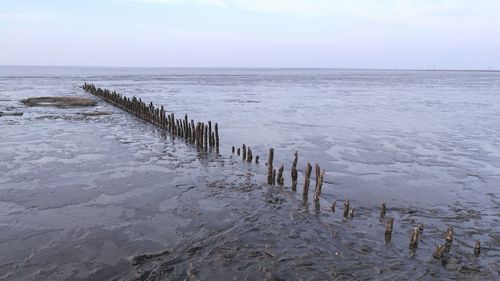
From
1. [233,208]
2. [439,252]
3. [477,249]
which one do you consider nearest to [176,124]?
[233,208]

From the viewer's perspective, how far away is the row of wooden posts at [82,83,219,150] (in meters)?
22.1

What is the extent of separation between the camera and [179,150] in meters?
21.7

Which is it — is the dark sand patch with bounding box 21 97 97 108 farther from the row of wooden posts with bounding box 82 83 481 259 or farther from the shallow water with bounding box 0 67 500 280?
the shallow water with bounding box 0 67 500 280

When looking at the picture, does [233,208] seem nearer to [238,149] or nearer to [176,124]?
[238,149]

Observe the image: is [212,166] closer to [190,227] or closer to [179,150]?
[179,150]

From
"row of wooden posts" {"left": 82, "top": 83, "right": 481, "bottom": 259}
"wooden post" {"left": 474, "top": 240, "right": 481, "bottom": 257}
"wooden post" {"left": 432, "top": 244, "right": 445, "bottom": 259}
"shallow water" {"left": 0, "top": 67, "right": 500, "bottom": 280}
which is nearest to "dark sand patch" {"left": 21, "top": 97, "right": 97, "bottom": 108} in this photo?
"row of wooden posts" {"left": 82, "top": 83, "right": 481, "bottom": 259}

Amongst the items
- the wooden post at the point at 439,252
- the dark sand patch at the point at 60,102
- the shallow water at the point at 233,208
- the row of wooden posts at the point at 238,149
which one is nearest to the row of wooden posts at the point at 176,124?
the row of wooden posts at the point at 238,149

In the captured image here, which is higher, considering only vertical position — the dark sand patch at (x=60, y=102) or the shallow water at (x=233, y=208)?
→ the dark sand patch at (x=60, y=102)

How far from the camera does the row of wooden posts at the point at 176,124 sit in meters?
22.1

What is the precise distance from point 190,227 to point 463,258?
23.9 feet

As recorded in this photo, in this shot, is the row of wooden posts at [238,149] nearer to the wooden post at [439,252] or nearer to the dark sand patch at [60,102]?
the wooden post at [439,252]

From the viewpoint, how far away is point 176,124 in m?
29.6

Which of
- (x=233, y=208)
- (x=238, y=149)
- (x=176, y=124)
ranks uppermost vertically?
(x=238, y=149)

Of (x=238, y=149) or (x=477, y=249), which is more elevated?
(x=238, y=149)
